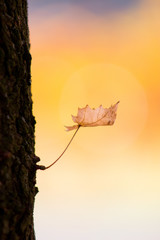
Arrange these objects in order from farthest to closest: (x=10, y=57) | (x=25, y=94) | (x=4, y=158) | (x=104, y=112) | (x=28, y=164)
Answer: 1. (x=104, y=112)
2. (x=25, y=94)
3. (x=28, y=164)
4. (x=10, y=57)
5. (x=4, y=158)

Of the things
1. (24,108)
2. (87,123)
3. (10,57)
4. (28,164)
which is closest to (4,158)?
(28,164)

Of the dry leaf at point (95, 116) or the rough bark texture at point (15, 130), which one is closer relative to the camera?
the rough bark texture at point (15, 130)

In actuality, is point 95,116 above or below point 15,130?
above

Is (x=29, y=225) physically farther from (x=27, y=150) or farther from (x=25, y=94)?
(x=25, y=94)

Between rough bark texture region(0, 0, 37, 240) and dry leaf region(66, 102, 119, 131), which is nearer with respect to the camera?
rough bark texture region(0, 0, 37, 240)
